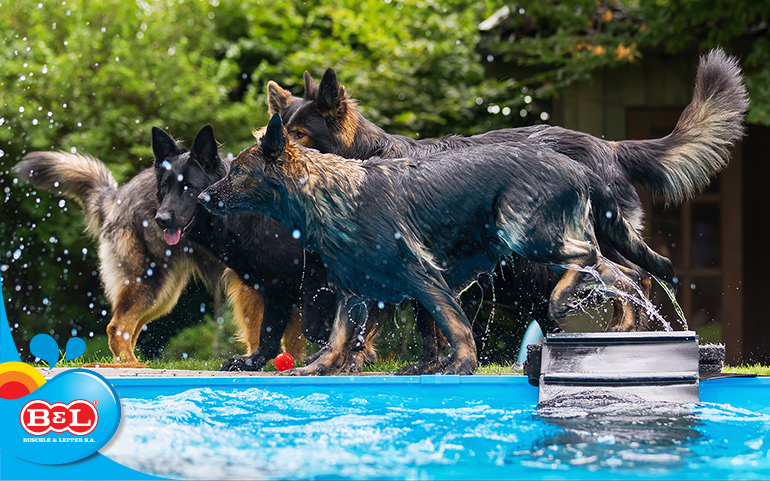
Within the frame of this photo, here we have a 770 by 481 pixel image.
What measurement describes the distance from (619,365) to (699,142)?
158 cm

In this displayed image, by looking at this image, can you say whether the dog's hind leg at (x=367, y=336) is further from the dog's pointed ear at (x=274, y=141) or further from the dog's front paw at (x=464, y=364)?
the dog's pointed ear at (x=274, y=141)

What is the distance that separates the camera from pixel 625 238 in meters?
4.43

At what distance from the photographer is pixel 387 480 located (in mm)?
2453

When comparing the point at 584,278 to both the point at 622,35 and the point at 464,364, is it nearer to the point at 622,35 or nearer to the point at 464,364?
the point at 464,364

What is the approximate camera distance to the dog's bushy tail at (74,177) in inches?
227

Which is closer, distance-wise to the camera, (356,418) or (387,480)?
(387,480)

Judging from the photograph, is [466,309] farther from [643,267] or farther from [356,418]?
[356,418]

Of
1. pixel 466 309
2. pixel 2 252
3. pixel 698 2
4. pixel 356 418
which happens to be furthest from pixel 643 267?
pixel 2 252

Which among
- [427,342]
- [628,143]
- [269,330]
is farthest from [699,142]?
[269,330]

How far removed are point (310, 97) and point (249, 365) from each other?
178 centimetres

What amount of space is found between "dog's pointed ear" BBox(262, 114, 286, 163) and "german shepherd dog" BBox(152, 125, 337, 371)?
3.10 feet

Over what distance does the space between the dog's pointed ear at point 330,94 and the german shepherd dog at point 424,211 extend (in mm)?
768

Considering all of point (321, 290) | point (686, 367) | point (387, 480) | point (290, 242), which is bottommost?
point (387, 480)

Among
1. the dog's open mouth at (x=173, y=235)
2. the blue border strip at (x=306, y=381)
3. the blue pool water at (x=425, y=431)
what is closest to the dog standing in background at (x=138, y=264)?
the dog's open mouth at (x=173, y=235)
